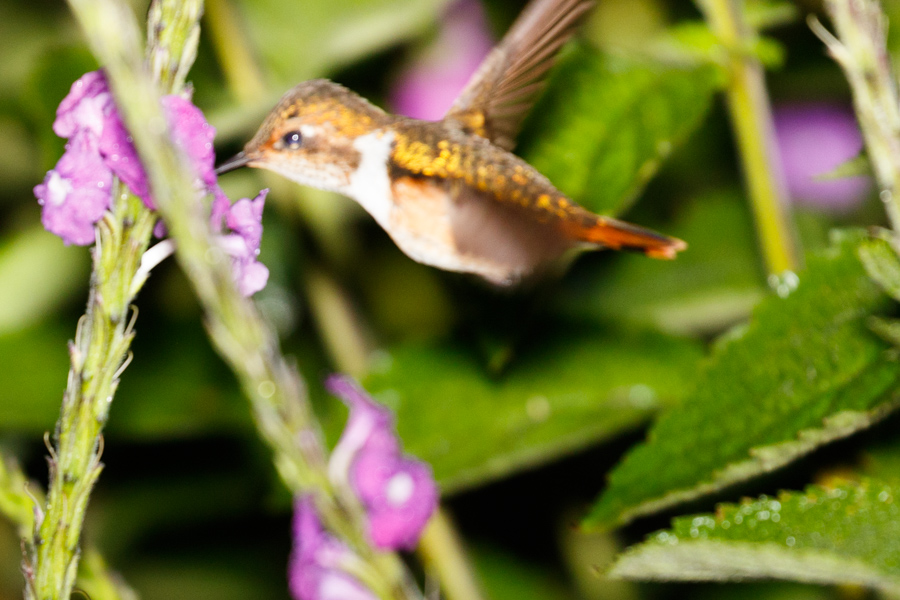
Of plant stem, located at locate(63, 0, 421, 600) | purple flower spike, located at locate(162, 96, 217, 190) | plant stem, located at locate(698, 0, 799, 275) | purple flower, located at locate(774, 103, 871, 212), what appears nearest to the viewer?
plant stem, located at locate(63, 0, 421, 600)

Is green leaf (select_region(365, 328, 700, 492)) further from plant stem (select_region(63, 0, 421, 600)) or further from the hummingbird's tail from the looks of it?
plant stem (select_region(63, 0, 421, 600))

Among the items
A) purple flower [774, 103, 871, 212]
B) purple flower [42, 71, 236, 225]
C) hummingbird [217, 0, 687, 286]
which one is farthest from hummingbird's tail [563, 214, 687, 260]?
purple flower [774, 103, 871, 212]

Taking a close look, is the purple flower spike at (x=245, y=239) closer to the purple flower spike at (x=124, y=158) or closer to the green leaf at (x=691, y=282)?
the purple flower spike at (x=124, y=158)

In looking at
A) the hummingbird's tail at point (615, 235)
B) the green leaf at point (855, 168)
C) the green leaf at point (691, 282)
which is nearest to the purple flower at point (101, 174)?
the hummingbird's tail at point (615, 235)

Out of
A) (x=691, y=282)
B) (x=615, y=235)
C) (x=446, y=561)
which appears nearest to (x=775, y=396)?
(x=615, y=235)

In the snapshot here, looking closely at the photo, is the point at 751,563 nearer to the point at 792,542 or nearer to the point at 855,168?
the point at 792,542

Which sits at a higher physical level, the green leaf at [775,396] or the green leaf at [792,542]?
the green leaf at [775,396]
